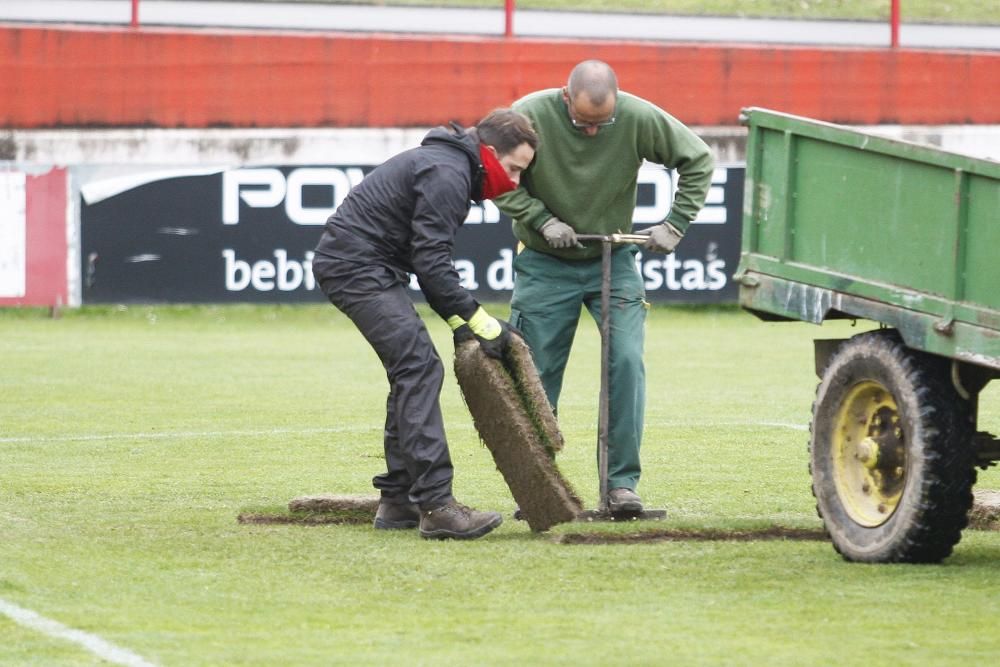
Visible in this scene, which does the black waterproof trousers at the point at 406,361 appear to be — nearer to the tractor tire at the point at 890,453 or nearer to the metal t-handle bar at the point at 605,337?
the metal t-handle bar at the point at 605,337

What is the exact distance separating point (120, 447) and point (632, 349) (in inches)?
139

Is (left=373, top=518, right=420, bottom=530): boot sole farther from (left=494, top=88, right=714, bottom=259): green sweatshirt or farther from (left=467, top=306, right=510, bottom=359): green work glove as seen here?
(left=494, top=88, right=714, bottom=259): green sweatshirt

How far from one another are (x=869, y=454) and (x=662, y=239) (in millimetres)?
1567

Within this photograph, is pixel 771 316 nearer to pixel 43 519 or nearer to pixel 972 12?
pixel 43 519

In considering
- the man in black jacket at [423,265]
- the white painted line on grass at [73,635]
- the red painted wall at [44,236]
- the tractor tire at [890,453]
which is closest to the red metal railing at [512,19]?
the red painted wall at [44,236]

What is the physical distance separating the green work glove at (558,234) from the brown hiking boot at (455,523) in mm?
1218

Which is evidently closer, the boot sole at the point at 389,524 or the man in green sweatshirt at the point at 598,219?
the boot sole at the point at 389,524

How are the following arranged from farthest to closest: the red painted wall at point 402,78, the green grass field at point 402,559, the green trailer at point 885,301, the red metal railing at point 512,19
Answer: the red metal railing at point 512,19
the red painted wall at point 402,78
the green trailer at point 885,301
the green grass field at point 402,559

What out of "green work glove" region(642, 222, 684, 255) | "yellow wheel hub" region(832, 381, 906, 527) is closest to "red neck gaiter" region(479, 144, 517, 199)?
"green work glove" region(642, 222, 684, 255)

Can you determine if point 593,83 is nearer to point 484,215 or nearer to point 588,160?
point 588,160

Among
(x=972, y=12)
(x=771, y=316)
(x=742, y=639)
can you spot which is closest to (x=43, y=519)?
(x=771, y=316)

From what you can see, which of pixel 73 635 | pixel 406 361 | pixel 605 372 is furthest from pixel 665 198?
pixel 73 635

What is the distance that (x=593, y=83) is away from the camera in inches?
314

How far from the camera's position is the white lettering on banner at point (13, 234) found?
1922 centimetres
